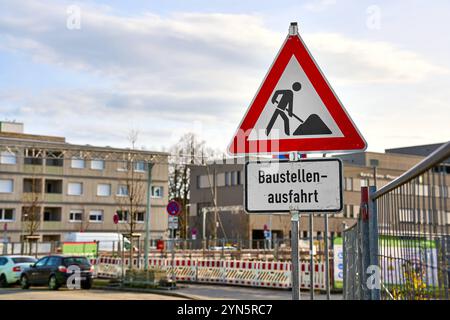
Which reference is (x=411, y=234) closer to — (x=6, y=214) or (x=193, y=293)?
(x=193, y=293)

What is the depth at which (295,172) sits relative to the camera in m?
4.44

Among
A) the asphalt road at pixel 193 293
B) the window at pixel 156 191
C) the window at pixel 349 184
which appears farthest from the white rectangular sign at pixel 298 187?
the window at pixel 349 184

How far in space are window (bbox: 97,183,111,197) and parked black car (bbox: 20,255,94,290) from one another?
149ft

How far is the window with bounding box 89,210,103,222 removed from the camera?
70.4 m

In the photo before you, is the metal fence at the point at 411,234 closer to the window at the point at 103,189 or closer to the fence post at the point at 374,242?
the fence post at the point at 374,242

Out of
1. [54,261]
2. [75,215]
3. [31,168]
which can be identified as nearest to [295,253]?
[54,261]

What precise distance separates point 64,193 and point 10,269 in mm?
41549

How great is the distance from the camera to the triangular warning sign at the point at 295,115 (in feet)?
14.8

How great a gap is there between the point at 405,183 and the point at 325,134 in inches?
49.9

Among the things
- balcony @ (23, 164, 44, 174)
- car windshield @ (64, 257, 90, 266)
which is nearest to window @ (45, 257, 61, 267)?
car windshield @ (64, 257, 90, 266)

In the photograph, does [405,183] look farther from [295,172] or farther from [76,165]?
[76,165]

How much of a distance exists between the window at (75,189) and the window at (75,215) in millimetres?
1912

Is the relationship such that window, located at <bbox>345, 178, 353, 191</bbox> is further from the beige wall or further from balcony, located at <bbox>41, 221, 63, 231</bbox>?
balcony, located at <bbox>41, 221, 63, 231</bbox>
